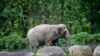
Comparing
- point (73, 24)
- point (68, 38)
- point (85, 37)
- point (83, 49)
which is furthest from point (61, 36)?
point (73, 24)

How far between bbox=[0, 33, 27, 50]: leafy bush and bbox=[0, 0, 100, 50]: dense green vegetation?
20 centimetres

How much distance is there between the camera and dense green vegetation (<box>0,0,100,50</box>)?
571 inches

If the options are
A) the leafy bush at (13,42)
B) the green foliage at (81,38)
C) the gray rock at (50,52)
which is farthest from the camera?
the leafy bush at (13,42)

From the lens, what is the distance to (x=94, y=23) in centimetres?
1470

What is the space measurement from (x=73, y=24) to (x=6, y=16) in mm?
2723

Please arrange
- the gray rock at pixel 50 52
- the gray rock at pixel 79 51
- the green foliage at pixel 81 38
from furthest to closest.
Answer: the green foliage at pixel 81 38 → the gray rock at pixel 79 51 → the gray rock at pixel 50 52

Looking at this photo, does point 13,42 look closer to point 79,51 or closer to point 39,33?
point 39,33

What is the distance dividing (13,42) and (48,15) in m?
2.91

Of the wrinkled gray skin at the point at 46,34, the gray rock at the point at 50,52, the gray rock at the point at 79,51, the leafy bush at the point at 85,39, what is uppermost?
the wrinkled gray skin at the point at 46,34

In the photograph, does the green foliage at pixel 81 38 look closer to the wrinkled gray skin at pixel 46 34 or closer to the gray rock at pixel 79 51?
the wrinkled gray skin at pixel 46 34

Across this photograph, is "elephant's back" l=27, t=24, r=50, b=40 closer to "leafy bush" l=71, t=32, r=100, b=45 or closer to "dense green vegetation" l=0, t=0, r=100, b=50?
"leafy bush" l=71, t=32, r=100, b=45

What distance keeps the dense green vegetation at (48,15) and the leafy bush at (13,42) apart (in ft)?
0.65

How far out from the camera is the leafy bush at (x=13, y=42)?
1291 cm

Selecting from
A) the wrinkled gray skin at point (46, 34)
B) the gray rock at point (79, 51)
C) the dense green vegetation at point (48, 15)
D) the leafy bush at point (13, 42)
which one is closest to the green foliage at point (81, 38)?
the dense green vegetation at point (48, 15)
